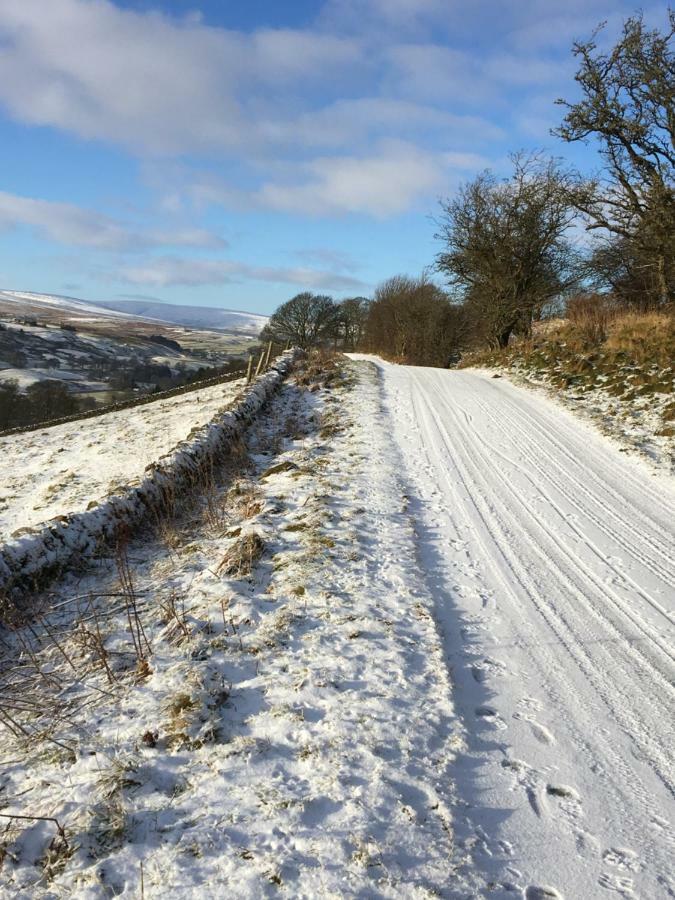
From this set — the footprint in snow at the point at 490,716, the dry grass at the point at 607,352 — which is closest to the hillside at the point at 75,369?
the dry grass at the point at 607,352

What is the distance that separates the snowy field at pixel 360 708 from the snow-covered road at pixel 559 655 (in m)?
0.02

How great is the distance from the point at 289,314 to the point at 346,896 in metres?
55.2

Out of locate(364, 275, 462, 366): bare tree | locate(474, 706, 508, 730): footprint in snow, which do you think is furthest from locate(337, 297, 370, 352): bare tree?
locate(474, 706, 508, 730): footprint in snow

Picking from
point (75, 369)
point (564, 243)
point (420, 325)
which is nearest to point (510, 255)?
point (564, 243)

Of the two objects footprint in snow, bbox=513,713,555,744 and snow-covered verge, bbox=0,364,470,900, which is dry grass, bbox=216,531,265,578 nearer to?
snow-covered verge, bbox=0,364,470,900

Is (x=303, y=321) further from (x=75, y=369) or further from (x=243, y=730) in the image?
(x=243, y=730)

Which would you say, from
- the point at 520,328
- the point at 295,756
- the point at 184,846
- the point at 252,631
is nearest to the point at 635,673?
the point at 295,756

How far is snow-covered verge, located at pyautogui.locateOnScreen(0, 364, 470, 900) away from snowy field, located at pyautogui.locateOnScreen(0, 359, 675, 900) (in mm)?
16

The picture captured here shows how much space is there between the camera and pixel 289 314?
54.8 m

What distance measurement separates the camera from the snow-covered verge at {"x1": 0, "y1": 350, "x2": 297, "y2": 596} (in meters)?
6.15

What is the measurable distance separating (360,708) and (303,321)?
53255mm

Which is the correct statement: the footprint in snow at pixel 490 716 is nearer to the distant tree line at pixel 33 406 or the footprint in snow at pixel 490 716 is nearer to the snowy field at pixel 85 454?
the snowy field at pixel 85 454

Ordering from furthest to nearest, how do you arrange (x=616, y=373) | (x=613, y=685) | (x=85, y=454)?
(x=85, y=454), (x=616, y=373), (x=613, y=685)

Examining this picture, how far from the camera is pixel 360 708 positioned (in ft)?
12.2
